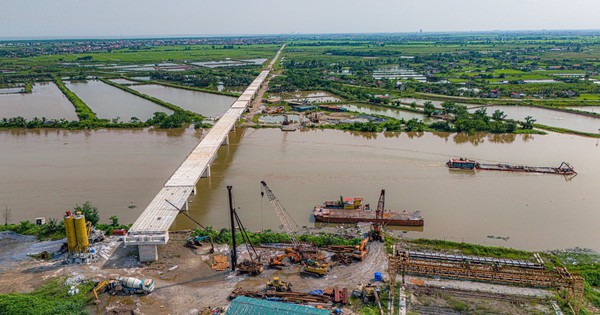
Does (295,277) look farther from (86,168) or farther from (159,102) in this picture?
(159,102)

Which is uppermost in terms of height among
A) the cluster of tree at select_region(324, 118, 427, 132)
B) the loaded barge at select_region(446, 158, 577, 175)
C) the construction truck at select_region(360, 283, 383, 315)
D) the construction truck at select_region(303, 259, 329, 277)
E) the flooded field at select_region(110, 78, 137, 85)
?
the flooded field at select_region(110, 78, 137, 85)

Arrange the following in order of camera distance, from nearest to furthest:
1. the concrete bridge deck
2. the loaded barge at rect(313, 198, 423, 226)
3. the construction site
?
the construction site
the concrete bridge deck
the loaded barge at rect(313, 198, 423, 226)

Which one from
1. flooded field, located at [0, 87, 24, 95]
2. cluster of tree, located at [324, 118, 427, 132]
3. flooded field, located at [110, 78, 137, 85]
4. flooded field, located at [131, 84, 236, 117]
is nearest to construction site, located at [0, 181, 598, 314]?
cluster of tree, located at [324, 118, 427, 132]

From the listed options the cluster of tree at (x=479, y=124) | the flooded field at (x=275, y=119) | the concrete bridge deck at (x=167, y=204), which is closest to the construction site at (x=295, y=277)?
the concrete bridge deck at (x=167, y=204)

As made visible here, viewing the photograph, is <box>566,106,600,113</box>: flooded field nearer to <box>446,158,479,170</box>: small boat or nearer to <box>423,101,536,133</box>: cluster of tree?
<box>423,101,536,133</box>: cluster of tree

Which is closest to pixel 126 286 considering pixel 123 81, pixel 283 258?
pixel 283 258

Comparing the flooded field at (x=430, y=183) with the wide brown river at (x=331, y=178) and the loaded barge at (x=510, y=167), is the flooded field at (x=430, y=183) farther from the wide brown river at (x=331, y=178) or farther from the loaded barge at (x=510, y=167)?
the loaded barge at (x=510, y=167)

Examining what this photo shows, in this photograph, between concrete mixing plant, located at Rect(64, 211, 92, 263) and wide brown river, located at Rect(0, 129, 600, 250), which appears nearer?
concrete mixing plant, located at Rect(64, 211, 92, 263)
